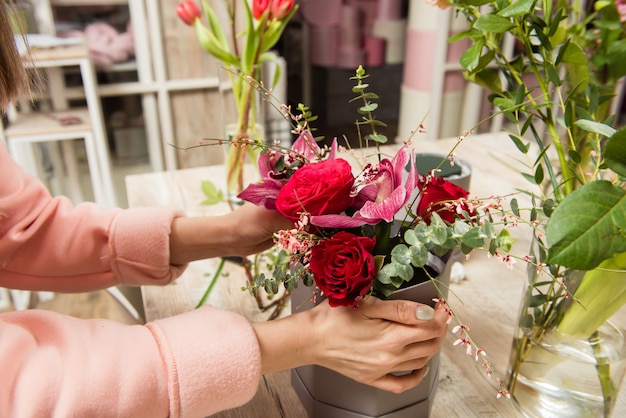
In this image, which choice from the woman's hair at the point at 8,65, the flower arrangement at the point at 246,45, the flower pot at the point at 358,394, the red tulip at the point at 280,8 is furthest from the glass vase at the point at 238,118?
the flower pot at the point at 358,394

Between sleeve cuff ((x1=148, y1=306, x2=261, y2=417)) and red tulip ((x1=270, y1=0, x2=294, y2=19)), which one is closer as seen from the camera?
sleeve cuff ((x1=148, y1=306, x2=261, y2=417))

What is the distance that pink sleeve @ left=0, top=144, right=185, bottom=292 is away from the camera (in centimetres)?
73

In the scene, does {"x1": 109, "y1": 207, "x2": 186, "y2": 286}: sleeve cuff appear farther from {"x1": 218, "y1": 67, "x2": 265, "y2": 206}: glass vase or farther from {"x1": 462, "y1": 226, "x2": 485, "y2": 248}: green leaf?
{"x1": 462, "y1": 226, "x2": 485, "y2": 248}: green leaf

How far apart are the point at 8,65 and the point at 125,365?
16.6 inches

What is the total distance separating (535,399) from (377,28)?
1960 mm

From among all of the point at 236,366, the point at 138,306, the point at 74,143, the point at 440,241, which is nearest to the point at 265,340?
the point at 236,366

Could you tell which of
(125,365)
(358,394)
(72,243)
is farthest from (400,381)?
(72,243)

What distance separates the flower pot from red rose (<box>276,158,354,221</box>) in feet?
0.36

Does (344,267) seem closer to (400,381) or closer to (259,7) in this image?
(400,381)

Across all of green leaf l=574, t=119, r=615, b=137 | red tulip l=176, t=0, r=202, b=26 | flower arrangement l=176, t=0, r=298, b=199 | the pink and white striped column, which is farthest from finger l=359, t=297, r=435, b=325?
the pink and white striped column

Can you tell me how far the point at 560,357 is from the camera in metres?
0.57

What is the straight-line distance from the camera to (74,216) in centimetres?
76

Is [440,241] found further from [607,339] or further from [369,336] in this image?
[607,339]

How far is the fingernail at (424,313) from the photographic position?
50cm
